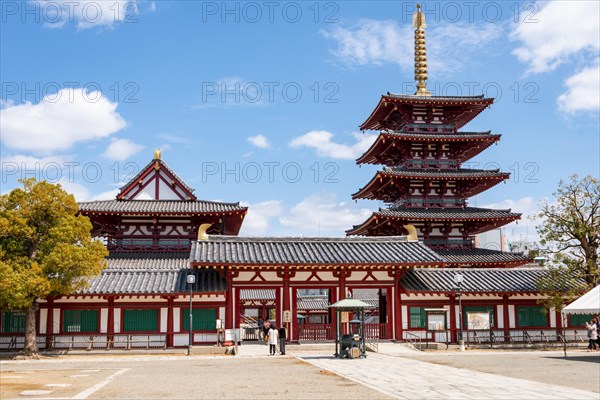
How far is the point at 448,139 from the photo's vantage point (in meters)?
42.6

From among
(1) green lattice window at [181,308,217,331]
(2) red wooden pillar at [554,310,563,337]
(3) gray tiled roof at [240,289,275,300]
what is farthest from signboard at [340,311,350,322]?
(3) gray tiled roof at [240,289,275,300]

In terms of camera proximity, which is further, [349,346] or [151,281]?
[151,281]

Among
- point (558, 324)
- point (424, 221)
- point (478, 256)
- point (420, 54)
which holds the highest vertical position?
point (420, 54)

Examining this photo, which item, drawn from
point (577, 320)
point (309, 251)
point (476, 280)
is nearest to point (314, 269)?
point (309, 251)

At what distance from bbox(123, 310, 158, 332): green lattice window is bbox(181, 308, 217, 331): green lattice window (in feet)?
5.41

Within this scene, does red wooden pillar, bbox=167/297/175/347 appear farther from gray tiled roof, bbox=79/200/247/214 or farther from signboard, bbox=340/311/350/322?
signboard, bbox=340/311/350/322

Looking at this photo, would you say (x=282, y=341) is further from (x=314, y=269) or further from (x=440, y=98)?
(x=440, y=98)

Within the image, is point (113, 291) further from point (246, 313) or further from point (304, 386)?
point (246, 313)

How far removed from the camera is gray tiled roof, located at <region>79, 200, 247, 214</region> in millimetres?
37475

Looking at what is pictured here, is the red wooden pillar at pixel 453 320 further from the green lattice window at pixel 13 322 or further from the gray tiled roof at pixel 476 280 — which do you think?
the green lattice window at pixel 13 322

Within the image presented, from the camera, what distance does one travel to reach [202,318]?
3294 cm

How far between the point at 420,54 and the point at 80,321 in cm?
3296

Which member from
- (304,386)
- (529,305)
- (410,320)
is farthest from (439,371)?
(529,305)

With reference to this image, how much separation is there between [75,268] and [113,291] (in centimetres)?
337
